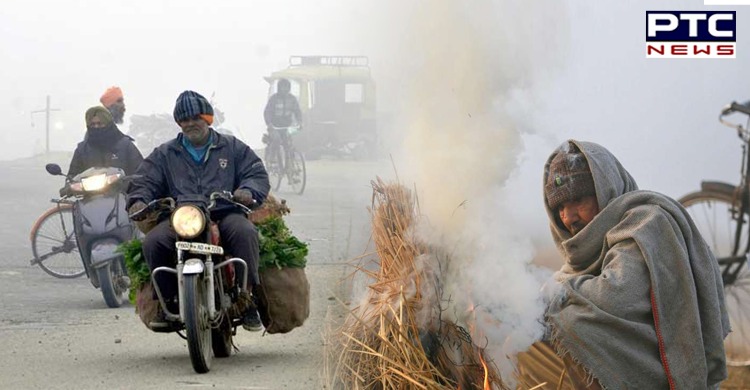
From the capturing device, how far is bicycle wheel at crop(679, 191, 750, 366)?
7.11 m

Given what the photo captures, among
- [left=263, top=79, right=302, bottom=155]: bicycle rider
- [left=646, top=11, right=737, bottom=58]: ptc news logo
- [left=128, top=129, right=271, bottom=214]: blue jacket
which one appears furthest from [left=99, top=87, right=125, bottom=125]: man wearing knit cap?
[left=263, top=79, right=302, bottom=155]: bicycle rider

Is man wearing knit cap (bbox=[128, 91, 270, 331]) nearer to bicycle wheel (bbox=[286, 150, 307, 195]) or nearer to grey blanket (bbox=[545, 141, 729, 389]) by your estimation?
grey blanket (bbox=[545, 141, 729, 389])

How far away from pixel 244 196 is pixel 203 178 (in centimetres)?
40

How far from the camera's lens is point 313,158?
30.7 m

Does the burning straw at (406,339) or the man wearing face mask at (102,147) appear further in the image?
the man wearing face mask at (102,147)

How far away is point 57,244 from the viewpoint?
40.1 feet

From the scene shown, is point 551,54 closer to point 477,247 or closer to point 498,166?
point 498,166

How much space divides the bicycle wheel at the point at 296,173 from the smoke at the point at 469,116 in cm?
1373

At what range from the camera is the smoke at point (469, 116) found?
609 centimetres

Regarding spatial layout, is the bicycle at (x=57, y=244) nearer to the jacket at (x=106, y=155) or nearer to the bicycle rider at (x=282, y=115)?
the jacket at (x=106, y=155)

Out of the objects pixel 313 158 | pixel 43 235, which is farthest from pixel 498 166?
pixel 313 158

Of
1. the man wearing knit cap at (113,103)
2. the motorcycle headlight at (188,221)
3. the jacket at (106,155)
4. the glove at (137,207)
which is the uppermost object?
the man wearing knit cap at (113,103)

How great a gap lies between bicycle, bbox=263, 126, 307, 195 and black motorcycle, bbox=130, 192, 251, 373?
1354 cm

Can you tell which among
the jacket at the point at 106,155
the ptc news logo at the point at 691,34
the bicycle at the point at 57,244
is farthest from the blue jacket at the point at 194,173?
the bicycle at the point at 57,244
